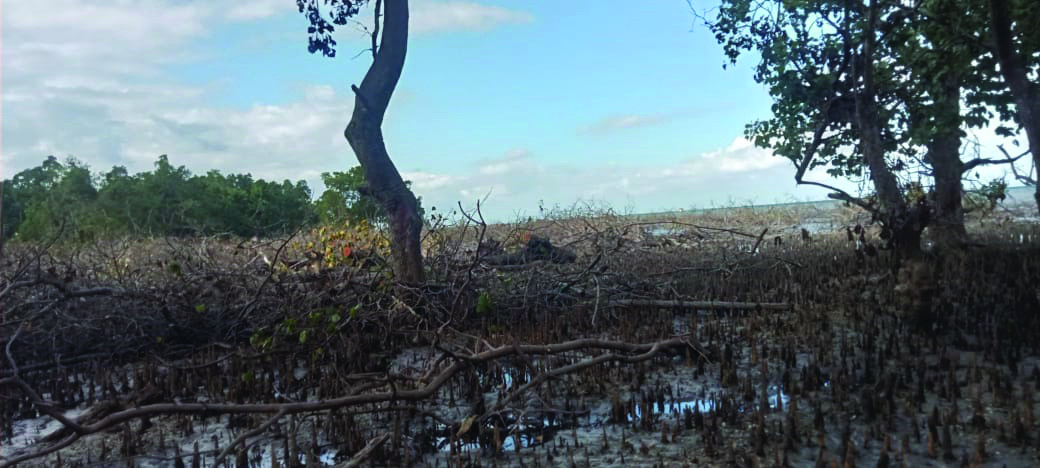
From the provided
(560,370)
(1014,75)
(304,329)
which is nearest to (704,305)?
(1014,75)

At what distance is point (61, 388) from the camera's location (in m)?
5.22

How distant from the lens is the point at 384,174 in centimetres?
702

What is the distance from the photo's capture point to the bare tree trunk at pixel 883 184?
207 inches

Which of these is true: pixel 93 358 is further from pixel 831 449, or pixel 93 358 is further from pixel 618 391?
pixel 831 449

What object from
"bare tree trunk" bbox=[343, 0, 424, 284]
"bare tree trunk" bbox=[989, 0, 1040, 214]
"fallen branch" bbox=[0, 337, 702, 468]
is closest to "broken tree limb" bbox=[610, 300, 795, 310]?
"bare tree trunk" bbox=[343, 0, 424, 284]

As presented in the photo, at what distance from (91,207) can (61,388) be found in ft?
61.2

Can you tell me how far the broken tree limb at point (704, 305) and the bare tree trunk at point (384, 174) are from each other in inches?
84.5

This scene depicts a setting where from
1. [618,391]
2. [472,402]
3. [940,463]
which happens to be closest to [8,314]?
[472,402]

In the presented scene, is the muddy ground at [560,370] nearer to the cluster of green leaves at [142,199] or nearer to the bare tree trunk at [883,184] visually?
the bare tree trunk at [883,184]

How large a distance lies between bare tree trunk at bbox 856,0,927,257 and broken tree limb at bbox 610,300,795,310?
1.38 metres

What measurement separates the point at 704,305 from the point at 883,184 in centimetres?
210

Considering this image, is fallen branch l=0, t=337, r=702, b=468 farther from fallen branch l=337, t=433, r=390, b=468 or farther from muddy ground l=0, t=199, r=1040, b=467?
fallen branch l=337, t=433, r=390, b=468

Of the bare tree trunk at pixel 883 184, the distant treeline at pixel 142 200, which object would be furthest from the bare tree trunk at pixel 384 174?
the distant treeline at pixel 142 200

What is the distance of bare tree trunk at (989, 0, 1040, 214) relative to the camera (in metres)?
5.26
